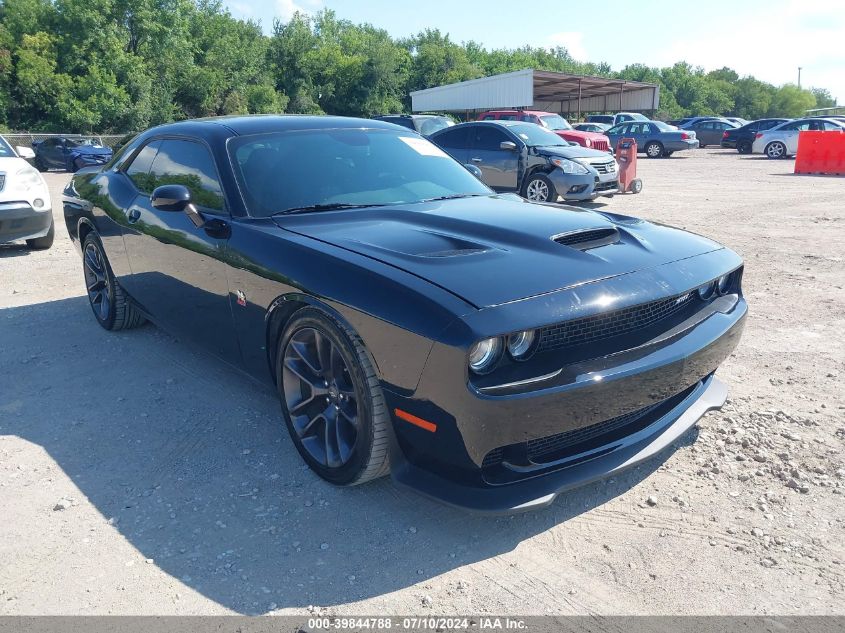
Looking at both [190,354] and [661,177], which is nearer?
[190,354]

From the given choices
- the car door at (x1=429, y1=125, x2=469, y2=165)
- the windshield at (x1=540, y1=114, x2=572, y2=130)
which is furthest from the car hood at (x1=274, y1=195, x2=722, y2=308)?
the windshield at (x1=540, y1=114, x2=572, y2=130)

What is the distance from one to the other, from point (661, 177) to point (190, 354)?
15.8m

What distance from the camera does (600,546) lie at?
2.63 meters

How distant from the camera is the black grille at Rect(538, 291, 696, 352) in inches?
99.6

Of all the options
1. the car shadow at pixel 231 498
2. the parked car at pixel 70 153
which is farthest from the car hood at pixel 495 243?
the parked car at pixel 70 153

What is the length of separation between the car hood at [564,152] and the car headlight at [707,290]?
27.0ft

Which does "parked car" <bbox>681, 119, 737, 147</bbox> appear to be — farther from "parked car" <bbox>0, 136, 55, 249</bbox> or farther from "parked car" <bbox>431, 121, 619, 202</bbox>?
"parked car" <bbox>0, 136, 55, 249</bbox>

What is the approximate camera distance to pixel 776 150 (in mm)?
24359

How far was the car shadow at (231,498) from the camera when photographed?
2541mm

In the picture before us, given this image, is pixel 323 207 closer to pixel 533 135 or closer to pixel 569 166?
pixel 569 166

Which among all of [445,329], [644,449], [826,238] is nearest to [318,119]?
[445,329]

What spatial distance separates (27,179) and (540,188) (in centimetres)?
723

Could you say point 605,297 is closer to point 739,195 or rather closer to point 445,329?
point 445,329

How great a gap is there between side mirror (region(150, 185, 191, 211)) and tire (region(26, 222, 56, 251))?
5.70 m
